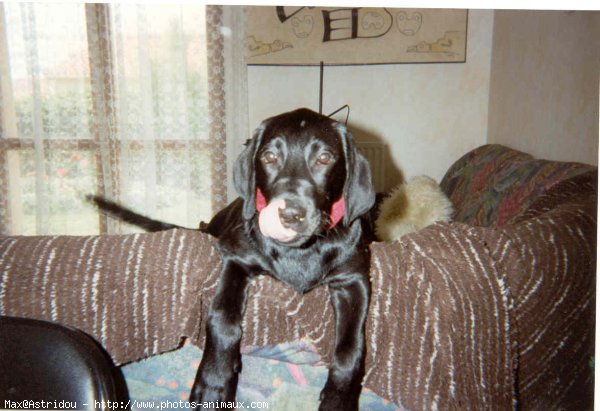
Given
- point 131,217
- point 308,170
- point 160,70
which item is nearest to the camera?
point 308,170

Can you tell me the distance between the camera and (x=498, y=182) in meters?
2.11

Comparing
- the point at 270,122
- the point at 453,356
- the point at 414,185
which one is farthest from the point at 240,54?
the point at 453,356

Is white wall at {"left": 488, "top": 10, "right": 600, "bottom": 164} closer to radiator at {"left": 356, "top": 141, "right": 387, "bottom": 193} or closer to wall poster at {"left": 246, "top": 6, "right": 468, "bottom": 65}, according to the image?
wall poster at {"left": 246, "top": 6, "right": 468, "bottom": 65}

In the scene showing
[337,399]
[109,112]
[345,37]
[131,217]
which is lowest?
[337,399]

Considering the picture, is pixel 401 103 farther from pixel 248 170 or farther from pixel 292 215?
pixel 292 215

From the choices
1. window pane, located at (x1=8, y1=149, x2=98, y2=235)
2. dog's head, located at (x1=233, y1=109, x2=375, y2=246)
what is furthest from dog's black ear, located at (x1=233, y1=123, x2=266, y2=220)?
window pane, located at (x1=8, y1=149, x2=98, y2=235)

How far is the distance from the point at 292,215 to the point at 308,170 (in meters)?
0.20

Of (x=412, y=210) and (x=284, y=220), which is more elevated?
(x=284, y=220)

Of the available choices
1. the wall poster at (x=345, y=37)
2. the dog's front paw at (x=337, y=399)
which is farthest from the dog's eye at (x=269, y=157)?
the wall poster at (x=345, y=37)

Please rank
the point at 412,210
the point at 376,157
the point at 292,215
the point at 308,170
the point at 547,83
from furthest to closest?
the point at 376,157
the point at 412,210
the point at 547,83
the point at 308,170
the point at 292,215

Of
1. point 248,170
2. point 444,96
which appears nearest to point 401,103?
point 444,96

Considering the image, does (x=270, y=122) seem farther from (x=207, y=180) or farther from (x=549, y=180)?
(x=207, y=180)

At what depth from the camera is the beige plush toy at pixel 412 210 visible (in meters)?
2.24

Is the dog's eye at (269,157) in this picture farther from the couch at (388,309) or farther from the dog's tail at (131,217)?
the dog's tail at (131,217)
